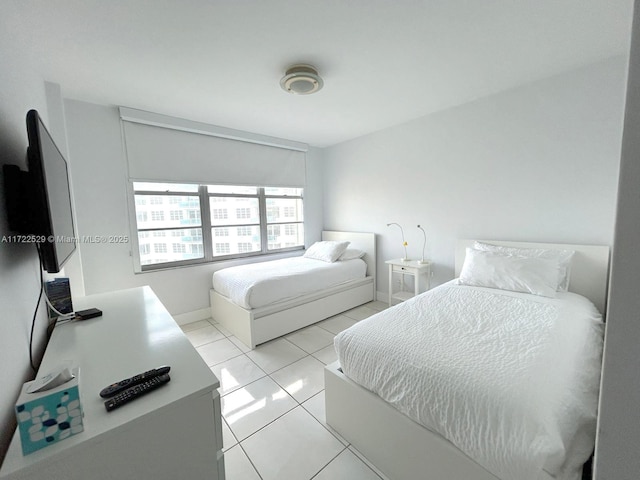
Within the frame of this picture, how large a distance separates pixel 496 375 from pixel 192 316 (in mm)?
3257

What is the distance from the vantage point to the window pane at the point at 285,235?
13.5 feet

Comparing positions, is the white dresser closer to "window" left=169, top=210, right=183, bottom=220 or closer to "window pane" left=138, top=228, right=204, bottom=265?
"window pane" left=138, top=228, right=204, bottom=265

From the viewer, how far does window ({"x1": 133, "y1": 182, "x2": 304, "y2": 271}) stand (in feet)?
10.0

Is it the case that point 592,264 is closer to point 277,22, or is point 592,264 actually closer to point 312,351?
point 312,351

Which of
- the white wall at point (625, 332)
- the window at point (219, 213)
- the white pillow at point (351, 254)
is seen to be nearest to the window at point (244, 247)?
the window at point (219, 213)

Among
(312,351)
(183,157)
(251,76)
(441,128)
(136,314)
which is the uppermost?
(251,76)

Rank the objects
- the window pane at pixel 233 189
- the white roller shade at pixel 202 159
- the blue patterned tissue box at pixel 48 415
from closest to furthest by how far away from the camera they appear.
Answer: the blue patterned tissue box at pixel 48 415
the white roller shade at pixel 202 159
the window pane at pixel 233 189

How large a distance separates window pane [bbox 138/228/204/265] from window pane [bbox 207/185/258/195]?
570 millimetres

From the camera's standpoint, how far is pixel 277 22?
5.13 feet

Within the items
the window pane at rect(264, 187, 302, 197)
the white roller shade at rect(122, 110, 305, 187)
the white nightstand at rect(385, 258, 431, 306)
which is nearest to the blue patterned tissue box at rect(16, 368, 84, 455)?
the white roller shade at rect(122, 110, 305, 187)

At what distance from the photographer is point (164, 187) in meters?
3.09

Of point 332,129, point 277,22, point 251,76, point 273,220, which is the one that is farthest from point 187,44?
point 273,220

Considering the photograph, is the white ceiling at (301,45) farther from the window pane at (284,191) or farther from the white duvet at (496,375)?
the white duvet at (496,375)

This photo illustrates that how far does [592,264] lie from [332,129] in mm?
3052
